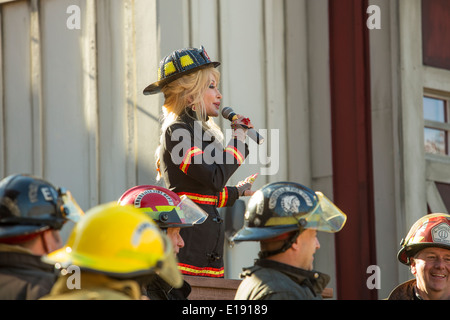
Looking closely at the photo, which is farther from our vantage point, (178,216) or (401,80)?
(401,80)

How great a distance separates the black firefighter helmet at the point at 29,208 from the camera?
447cm

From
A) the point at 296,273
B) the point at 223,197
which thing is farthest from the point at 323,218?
the point at 223,197

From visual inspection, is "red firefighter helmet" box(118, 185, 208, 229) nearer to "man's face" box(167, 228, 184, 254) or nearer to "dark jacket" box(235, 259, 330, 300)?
"man's face" box(167, 228, 184, 254)

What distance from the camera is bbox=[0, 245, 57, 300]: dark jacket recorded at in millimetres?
4273

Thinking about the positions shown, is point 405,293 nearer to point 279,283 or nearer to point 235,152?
point 235,152

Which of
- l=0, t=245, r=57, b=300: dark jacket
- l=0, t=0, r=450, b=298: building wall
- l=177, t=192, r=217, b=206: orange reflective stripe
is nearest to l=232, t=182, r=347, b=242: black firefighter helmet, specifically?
l=0, t=245, r=57, b=300: dark jacket

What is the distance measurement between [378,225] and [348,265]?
0.52m

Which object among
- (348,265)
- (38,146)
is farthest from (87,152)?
(348,265)

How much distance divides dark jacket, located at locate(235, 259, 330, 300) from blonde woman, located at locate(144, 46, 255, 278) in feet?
6.02

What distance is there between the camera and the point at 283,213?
4.66 m

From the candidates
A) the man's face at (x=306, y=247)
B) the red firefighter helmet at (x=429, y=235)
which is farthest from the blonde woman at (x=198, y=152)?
the man's face at (x=306, y=247)

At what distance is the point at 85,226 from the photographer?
381 cm

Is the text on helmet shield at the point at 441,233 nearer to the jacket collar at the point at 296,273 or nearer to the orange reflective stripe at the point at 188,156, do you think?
the orange reflective stripe at the point at 188,156

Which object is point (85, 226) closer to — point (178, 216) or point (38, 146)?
point (178, 216)
